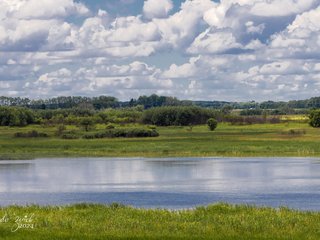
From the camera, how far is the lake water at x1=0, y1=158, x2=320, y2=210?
3844cm

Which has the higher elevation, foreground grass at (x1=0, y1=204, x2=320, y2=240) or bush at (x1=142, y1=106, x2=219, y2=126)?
bush at (x1=142, y1=106, x2=219, y2=126)

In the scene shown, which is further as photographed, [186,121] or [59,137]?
[186,121]

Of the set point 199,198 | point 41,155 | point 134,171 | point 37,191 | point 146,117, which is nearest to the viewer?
point 199,198

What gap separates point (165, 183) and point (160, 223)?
2552 cm

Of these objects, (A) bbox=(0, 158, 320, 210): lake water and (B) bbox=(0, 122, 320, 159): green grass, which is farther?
(B) bbox=(0, 122, 320, 159): green grass

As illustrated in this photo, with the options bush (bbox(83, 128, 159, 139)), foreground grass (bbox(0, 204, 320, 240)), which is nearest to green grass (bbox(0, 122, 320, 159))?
bush (bbox(83, 128, 159, 139))

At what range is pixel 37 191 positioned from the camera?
4425cm

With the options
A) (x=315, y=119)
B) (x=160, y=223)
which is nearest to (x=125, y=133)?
(x=315, y=119)

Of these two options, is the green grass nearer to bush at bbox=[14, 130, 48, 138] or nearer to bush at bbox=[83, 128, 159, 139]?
bush at bbox=[83, 128, 159, 139]

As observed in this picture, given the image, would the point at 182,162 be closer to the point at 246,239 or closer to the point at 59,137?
the point at 59,137

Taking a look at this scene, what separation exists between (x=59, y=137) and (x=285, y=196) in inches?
3058

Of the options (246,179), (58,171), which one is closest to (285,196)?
(246,179)

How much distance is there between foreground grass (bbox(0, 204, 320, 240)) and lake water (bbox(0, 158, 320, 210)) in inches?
293

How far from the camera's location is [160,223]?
81.2 feet
